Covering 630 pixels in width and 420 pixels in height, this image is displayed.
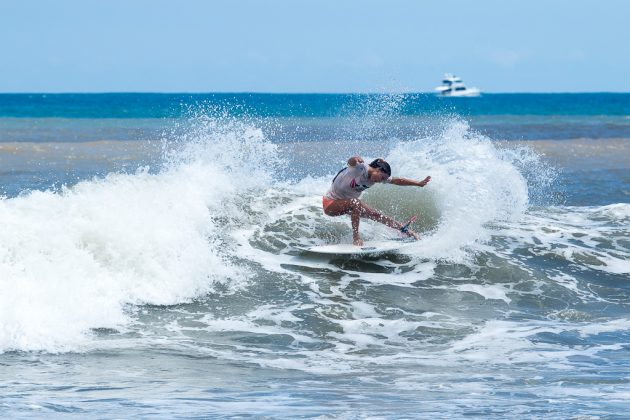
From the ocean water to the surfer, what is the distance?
0.57 meters

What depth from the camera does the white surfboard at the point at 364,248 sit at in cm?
1312

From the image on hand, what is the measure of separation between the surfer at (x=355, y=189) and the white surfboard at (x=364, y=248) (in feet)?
0.49

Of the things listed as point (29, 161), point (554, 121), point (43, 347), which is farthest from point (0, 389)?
point (554, 121)

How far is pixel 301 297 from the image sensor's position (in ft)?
39.2

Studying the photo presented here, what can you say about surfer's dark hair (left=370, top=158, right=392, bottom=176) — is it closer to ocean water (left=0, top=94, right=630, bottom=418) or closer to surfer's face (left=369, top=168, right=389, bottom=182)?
surfer's face (left=369, top=168, right=389, bottom=182)

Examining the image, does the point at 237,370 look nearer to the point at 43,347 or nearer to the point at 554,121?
the point at 43,347

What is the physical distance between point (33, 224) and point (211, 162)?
5.42 m

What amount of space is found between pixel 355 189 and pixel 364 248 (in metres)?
0.80

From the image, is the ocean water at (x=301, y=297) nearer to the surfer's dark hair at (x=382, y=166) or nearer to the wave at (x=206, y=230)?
the wave at (x=206, y=230)

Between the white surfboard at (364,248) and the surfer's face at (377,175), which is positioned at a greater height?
the surfer's face at (377,175)

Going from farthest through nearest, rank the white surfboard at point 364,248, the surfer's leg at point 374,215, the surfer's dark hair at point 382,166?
1. the surfer's leg at point 374,215
2. the white surfboard at point 364,248
3. the surfer's dark hair at point 382,166
